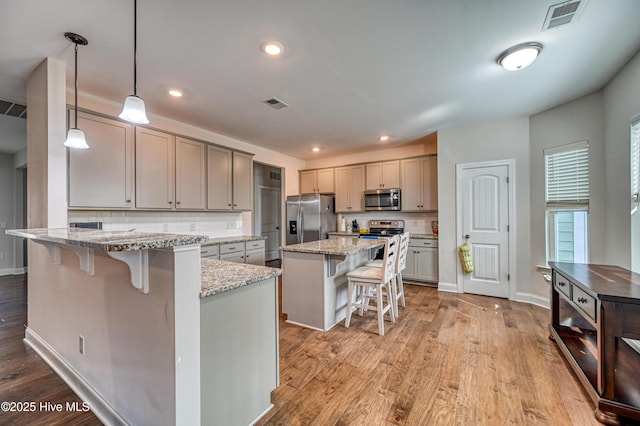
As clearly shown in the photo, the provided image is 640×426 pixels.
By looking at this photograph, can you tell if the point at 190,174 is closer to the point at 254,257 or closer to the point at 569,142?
the point at 254,257

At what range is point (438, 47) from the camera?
84.1 inches

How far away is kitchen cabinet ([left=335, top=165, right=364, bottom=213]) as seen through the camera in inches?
214

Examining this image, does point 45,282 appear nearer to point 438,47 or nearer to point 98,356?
point 98,356

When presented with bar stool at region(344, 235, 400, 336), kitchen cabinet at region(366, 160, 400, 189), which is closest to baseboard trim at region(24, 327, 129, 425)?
bar stool at region(344, 235, 400, 336)

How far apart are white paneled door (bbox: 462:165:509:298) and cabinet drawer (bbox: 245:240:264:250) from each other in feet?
10.6


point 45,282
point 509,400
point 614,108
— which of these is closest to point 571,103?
point 614,108

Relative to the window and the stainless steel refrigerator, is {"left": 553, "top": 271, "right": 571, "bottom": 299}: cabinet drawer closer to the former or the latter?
the window

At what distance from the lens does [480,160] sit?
156 inches

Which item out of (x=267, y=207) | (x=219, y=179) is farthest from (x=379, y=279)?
(x=267, y=207)

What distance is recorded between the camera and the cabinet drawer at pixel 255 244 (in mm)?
4215

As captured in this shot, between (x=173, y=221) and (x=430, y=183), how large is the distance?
13.7ft

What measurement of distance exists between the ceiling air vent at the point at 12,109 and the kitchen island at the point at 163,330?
256cm

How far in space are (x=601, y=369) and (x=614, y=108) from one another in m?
2.49

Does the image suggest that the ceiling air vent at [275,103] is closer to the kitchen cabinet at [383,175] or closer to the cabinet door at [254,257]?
the cabinet door at [254,257]
